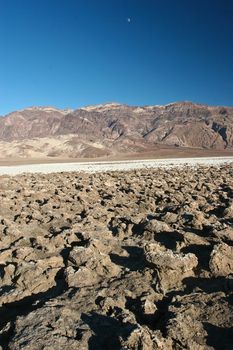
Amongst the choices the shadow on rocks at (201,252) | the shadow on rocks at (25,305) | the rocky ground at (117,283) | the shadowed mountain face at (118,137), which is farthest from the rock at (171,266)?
the shadowed mountain face at (118,137)

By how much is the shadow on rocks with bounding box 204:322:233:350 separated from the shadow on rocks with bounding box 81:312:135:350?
65cm

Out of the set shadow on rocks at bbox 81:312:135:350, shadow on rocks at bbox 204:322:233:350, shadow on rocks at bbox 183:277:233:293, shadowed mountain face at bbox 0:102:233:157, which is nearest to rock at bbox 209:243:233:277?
shadow on rocks at bbox 183:277:233:293

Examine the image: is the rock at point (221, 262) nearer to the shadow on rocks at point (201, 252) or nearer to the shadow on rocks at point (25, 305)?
the shadow on rocks at point (201, 252)

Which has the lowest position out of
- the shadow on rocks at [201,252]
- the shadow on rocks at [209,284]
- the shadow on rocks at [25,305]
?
the shadow on rocks at [25,305]

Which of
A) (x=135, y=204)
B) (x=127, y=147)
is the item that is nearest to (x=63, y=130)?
(x=127, y=147)

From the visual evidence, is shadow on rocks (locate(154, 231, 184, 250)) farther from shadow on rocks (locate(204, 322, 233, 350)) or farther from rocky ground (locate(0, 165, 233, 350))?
shadow on rocks (locate(204, 322, 233, 350))

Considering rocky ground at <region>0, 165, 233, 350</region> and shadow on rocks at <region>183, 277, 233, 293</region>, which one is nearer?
rocky ground at <region>0, 165, 233, 350</region>

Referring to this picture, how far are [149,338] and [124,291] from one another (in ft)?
3.95

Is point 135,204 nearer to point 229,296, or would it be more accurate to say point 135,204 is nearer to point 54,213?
point 54,213

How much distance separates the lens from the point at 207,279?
15.9 feet

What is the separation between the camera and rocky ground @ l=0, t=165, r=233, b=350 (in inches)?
139

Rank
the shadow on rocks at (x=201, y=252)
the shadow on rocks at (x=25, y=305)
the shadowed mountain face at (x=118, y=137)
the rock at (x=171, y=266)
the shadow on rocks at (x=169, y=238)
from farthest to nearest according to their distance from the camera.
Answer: the shadowed mountain face at (x=118, y=137) → the shadow on rocks at (x=169, y=238) → the shadow on rocks at (x=201, y=252) → the rock at (x=171, y=266) → the shadow on rocks at (x=25, y=305)

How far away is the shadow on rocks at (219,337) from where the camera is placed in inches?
136

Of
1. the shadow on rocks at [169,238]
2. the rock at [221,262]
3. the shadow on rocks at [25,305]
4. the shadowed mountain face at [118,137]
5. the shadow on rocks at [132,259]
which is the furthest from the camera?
the shadowed mountain face at [118,137]
